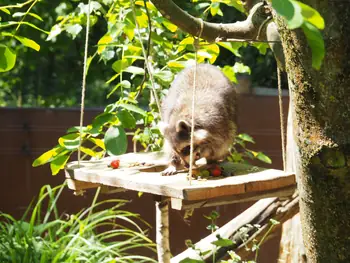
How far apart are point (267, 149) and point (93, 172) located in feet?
11.4

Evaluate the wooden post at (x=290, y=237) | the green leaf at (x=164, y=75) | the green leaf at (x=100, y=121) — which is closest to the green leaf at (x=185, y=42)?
the green leaf at (x=164, y=75)

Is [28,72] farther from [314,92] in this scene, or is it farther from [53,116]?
[314,92]

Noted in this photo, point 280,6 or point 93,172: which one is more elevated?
point 280,6

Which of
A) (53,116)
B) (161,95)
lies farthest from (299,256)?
(53,116)

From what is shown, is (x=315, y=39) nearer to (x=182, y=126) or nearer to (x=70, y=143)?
(x=70, y=143)

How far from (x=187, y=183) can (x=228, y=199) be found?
0.18 metres

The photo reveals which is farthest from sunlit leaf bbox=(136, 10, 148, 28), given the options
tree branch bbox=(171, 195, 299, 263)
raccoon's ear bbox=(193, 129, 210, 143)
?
tree branch bbox=(171, 195, 299, 263)

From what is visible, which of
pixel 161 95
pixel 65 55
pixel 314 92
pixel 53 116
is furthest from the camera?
pixel 65 55

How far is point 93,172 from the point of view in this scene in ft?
8.73

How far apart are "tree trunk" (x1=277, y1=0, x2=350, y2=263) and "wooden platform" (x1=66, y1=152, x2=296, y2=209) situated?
685 mm

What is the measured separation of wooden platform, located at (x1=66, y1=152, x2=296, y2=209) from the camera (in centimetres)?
228

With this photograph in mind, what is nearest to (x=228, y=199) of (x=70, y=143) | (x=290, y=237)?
(x=70, y=143)

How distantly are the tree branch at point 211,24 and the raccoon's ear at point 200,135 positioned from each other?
0.84 metres

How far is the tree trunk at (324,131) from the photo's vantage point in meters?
1.34
